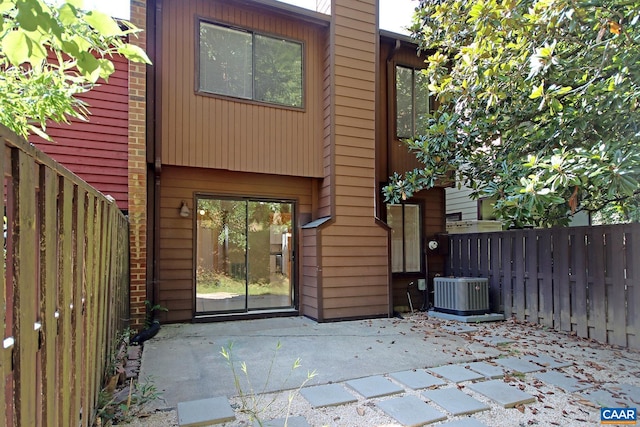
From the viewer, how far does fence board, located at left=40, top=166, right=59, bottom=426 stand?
1413 mm

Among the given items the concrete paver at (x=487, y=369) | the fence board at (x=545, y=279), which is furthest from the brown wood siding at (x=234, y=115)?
the concrete paver at (x=487, y=369)

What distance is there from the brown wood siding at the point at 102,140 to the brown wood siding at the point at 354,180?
117 inches

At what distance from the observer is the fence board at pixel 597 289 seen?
480 cm

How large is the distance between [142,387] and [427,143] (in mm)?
5014

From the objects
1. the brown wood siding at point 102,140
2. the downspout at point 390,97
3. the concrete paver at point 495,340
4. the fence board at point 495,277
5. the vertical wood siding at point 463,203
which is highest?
the downspout at point 390,97

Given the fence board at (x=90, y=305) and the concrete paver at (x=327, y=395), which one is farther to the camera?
the concrete paver at (x=327, y=395)

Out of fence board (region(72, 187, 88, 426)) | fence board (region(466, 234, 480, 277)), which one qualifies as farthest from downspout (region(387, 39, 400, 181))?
fence board (region(72, 187, 88, 426))

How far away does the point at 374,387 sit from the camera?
3131mm

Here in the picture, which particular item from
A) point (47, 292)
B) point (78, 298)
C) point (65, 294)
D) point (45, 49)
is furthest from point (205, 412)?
point (45, 49)

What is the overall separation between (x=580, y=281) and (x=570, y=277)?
5.6 inches

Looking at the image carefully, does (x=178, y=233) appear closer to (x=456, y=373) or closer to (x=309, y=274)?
(x=309, y=274)

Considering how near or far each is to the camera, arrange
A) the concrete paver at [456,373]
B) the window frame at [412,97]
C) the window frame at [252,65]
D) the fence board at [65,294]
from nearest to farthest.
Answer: the fence board at [65,294] < the concrete paver at [456,373] < the window frame at [252,65] < the window frame at [412,97]

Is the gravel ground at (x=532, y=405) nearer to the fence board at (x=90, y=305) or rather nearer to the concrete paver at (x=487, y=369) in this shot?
the concrete paver at (x=487, y=369)

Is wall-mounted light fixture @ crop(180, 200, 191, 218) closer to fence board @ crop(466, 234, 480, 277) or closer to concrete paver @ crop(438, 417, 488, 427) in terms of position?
concrete paver @ crop(438, 417, 488, 427)
